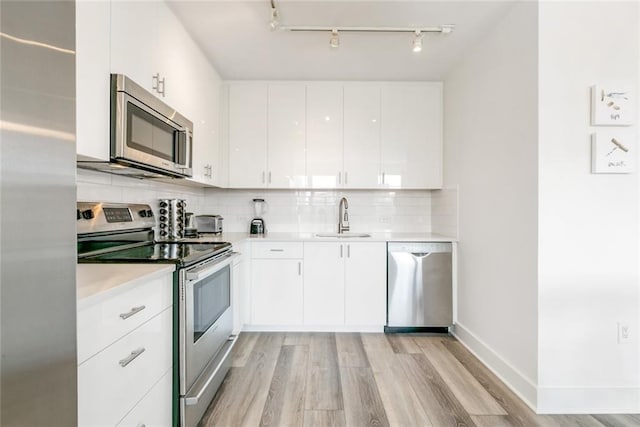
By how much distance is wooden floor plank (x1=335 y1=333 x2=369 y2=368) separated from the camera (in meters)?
2.44

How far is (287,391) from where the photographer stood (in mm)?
2057

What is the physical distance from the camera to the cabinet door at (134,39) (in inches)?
60.6

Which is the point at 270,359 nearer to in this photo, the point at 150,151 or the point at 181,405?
the point at 181,405

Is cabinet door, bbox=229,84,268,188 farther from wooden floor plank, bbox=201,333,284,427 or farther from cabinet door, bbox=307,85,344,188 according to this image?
wooden floor plank, bbox=201,333,284,427

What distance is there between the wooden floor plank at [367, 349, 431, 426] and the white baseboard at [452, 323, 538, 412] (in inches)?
24.2

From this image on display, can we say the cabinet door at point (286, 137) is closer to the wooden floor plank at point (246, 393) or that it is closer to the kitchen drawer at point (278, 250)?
the kitchen drawer at point (278, 250)

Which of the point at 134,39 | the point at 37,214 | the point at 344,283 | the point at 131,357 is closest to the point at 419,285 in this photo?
the point at 344,283

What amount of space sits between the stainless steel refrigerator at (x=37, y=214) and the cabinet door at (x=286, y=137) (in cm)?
279

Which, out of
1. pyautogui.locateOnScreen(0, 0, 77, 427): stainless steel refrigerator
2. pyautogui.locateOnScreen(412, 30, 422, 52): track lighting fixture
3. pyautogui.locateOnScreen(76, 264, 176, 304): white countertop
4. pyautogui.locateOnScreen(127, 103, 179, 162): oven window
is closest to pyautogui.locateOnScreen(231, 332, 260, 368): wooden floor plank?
pyautogui.locateOnScreen(76, 264, 176, 304): white countertop

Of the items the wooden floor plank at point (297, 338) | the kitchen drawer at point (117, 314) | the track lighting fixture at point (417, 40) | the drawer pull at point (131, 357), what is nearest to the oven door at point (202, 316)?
the kitchen drawer at point (117, 314)

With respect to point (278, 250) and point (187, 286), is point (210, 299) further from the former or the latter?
point (278, 250)

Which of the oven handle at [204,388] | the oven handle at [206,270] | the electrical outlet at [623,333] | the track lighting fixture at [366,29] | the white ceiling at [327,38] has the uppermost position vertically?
the white ceiling at [327,38]

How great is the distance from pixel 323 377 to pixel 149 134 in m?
1.82

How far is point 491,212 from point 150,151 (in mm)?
2197
